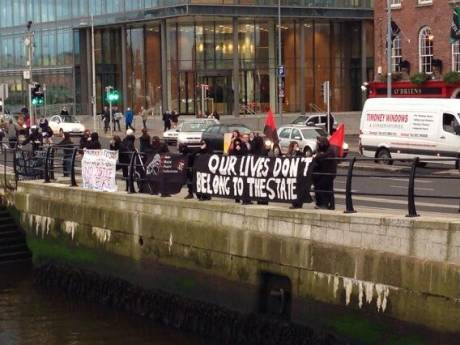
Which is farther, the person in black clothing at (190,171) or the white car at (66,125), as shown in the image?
the white car at (66,125)

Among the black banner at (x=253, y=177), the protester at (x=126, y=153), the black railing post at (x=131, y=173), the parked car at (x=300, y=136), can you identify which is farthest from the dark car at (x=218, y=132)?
the black banner at (x=253, y=177)

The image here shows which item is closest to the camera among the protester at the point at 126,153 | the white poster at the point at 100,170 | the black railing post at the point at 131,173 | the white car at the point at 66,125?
the black railing post at the point at 131,173

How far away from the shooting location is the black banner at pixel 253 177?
52.9 ft

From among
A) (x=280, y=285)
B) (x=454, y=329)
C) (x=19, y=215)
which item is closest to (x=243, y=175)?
(x=280, y=285)

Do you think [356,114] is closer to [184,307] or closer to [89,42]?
[89,42]

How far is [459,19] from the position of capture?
1706 inches

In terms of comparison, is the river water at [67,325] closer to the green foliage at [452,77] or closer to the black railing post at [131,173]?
the black railing post at [131,173]

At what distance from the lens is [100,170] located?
21703 mm

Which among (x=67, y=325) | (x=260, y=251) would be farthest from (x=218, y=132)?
(x=260, y=251)

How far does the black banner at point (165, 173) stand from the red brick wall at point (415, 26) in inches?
1199

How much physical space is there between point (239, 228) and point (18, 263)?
10.0 metres

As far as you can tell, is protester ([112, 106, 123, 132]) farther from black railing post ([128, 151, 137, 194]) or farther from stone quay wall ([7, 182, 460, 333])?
black railing post ([128, 151, 137, 194])

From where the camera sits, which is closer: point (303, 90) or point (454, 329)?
point (454, 329)

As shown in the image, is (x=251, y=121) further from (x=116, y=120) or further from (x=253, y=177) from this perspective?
(x=253, y=177)
